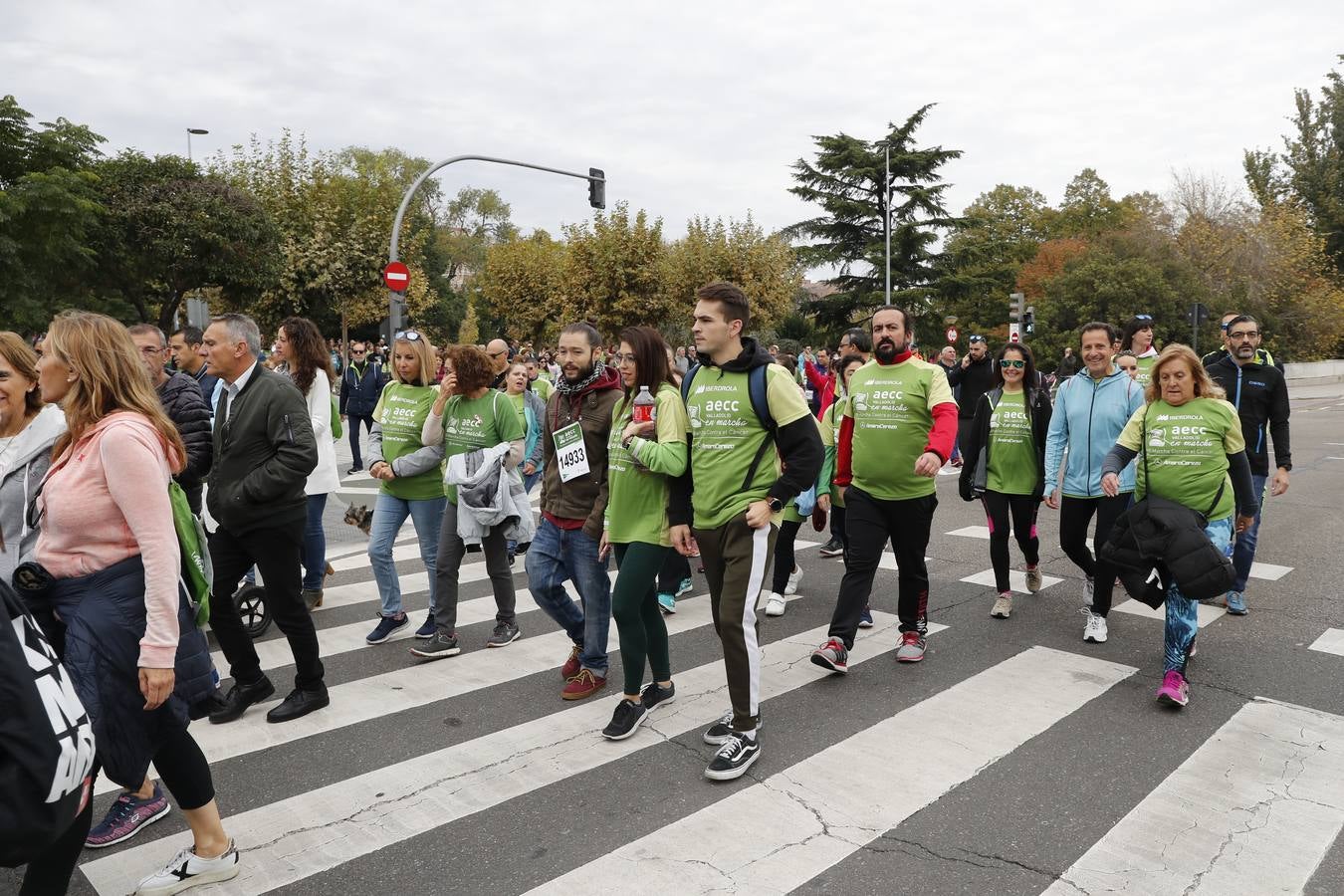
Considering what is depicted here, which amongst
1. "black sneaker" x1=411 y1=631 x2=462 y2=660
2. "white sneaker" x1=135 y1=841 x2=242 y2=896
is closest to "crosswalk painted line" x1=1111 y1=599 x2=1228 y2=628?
"black sneaker" x1=411 y1=631 x2=462 y2=660

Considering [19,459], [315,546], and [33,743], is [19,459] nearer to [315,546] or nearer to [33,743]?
[33,743]

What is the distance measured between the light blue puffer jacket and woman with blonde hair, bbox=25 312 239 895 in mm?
5085

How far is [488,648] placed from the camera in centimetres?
561

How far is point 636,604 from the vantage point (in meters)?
4.21

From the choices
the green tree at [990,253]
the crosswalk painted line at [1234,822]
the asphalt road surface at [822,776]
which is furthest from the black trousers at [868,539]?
the green tree at [990,253]

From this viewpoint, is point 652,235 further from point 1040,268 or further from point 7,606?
point 7,606

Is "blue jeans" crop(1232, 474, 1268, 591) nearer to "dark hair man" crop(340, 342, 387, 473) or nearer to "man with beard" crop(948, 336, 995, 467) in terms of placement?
"man with beard" crop(948, 336, 995, 467)

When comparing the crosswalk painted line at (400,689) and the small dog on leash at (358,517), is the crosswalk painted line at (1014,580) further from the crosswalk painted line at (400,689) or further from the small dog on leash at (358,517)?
the small dog on leash at (358,517)

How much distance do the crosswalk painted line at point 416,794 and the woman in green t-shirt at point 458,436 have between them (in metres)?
0.92

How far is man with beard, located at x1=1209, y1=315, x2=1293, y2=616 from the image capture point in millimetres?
6273

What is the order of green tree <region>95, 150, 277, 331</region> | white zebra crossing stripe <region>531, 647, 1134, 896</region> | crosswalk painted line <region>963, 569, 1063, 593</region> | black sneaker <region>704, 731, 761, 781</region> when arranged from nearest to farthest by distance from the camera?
white zebra crossing stripe <region>531, 647, 1134, 896</region> < black sneaker <region>704, 731, 761, 781</region> < crosswalk painted line <region>963, 569, 1063, 593</region> < green tree <region>95, 150, 277, 331</region>

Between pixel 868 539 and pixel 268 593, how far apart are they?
3090mm

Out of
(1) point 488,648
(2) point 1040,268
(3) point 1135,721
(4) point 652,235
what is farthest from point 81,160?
(2) point 1040,268

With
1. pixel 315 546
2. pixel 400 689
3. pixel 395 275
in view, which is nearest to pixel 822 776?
pixel 400 689
